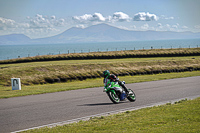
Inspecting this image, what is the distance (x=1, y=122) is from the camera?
421 inches

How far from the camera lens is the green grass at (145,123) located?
8.34 metres

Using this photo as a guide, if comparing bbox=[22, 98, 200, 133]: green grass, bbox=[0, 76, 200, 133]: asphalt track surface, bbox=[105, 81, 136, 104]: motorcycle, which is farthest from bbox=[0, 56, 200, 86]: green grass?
bbox=[22, 98, 200, 133]: green grass

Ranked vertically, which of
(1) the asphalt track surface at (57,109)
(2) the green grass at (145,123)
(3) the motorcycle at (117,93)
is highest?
(3) the motorcycle at (117,93)

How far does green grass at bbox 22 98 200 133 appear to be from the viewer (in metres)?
8.34

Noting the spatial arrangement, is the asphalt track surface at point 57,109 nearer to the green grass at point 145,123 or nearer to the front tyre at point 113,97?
the front tyre at point 113,97

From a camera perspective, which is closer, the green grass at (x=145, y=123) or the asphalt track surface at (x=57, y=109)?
the green grass at (x=145, y=123)

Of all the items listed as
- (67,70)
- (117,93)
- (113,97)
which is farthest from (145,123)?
(67,70)

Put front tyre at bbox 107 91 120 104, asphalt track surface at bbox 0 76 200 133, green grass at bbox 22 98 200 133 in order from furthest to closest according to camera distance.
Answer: front tyre at bbox 107 91 120 104, asphalt track surface at bbox 0 76 200 133, green grass at bbox 22 98 200 133

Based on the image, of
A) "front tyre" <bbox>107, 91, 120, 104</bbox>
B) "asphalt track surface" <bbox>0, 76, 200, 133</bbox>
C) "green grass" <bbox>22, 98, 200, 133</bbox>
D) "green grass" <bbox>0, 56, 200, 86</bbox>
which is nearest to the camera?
"green grass" <bbox>22, 98, 200, 133</bbox>

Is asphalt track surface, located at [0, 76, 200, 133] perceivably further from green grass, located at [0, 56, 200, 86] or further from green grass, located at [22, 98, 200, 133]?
green grass, located at [0, 56, 200, 86]

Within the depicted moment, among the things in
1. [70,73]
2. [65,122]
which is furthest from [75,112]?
[70,73]

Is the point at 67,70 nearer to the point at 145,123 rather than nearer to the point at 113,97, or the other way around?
the point at 113,97

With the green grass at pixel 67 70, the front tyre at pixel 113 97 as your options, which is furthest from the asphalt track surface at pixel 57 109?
the green grass at pixel 67 70

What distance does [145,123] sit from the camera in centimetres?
918
